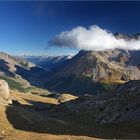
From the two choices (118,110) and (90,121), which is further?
(118,110)

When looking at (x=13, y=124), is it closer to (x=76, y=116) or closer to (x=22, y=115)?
(x=22, y=115)

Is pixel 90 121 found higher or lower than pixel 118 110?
lower

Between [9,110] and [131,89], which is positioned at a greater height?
[131,89]

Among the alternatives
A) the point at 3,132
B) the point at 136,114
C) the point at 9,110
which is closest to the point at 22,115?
the point at 9,110

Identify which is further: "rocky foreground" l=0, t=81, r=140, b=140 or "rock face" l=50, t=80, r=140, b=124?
"rock face" l=50, t=80, r=140, b=124

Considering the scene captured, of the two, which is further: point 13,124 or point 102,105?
point 102,105

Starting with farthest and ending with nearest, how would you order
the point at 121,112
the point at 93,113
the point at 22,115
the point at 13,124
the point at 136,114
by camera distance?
the point at 93,113 < the point at 121,112 < the point at 136,114 < the point at 22,115 < the point at 13,124

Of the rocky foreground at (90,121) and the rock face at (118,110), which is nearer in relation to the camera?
the rocky foreground at (90,121)

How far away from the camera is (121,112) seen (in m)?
166

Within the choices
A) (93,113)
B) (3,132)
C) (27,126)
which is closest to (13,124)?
(27,126)

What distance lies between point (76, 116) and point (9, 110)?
7600 cm

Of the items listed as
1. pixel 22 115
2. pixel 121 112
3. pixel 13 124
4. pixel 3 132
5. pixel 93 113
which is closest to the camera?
pixel 3 132

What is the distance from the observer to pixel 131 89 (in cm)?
19500

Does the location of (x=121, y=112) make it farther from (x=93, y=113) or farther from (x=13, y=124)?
(x=13, y=124)
